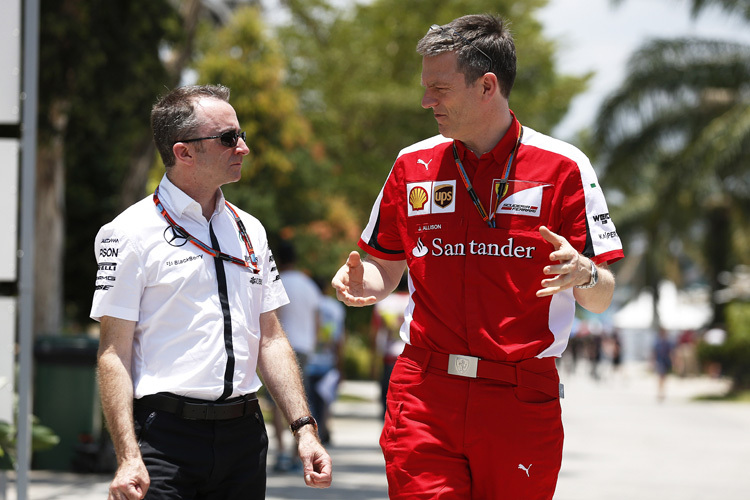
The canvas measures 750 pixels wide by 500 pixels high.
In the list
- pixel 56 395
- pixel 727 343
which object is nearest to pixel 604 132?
pixel 727 343

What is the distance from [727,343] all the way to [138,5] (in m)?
21.8

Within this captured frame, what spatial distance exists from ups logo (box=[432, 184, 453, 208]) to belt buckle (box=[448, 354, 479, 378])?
0.54 metres

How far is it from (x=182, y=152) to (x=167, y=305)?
1.82 ft

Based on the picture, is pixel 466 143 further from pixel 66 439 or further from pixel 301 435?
pixel 66 439

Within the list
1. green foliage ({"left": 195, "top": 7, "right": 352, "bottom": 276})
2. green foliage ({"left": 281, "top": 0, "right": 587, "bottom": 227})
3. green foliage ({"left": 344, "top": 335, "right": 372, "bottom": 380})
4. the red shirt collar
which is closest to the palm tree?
green foliage ({"left": 281, "top": 0, "right": 587, "bottom": 227})

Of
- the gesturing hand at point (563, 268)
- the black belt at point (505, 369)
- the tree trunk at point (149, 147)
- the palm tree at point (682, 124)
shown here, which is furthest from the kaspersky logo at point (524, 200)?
the palm tree at point (682, 124)

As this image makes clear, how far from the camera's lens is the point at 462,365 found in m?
3.90

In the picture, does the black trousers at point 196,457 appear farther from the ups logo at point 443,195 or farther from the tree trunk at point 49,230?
the tree trunk at point 49,230

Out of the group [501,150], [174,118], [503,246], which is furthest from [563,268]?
[174,118]

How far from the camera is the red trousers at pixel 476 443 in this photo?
12.7 ft

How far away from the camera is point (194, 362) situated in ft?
12.3

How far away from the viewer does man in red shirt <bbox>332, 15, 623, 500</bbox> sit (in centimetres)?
388

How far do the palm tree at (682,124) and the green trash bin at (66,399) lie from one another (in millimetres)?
19042

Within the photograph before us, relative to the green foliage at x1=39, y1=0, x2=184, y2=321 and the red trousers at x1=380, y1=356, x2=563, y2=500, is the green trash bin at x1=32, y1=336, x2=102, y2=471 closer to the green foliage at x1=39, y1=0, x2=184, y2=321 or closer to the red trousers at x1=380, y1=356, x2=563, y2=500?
the green foliage at x1=39, y1=0, x2=184, y2=321
